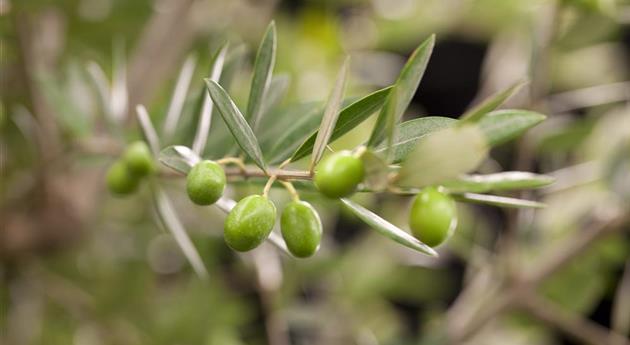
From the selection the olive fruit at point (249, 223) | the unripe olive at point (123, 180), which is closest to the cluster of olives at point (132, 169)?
the unripe olive at point (123, 180)

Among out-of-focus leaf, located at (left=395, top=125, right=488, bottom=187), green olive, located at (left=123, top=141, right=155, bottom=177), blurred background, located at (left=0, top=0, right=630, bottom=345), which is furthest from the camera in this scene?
blurred background, located at (left=0, top=0, right=630, bottom=345)

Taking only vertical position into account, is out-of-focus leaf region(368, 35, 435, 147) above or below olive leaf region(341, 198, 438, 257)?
above

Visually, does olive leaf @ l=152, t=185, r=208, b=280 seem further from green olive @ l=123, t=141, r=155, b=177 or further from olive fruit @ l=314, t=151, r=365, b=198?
olive fruit @ l=314, t=151, r=365, b=198

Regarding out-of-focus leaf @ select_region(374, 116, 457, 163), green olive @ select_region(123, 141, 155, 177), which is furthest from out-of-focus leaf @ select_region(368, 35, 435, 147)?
green olive @ select_region(123, 141, 155, 177)

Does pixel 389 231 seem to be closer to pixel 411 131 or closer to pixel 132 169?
pixel 411 131

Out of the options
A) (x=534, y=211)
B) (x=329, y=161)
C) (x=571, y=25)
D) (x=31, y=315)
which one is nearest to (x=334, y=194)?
(x=329, y=161)

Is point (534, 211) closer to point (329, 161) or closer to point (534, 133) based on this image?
point (534, 133)

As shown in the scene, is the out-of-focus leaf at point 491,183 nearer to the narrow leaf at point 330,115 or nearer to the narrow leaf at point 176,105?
the narrow leaf at point 330,115
